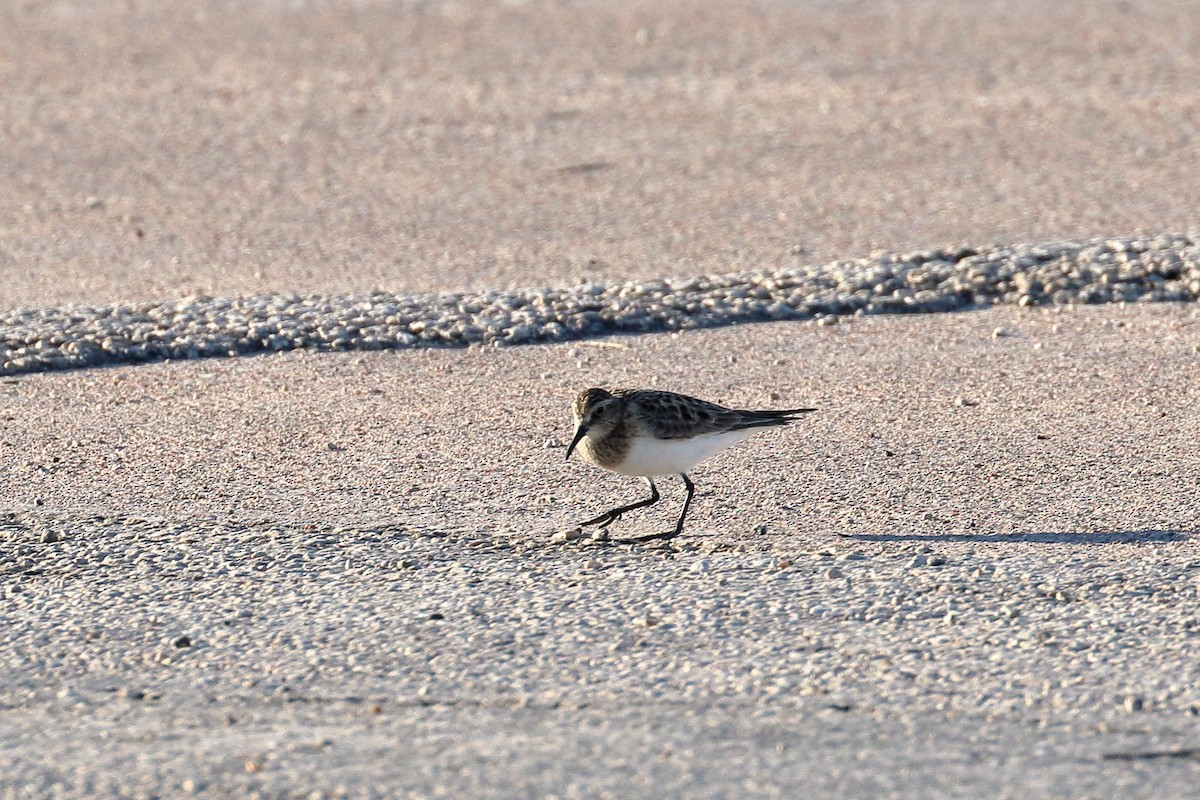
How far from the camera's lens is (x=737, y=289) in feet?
35.2

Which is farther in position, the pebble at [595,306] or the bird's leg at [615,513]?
the pebble at [595,306]

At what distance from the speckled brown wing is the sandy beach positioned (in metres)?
0.36

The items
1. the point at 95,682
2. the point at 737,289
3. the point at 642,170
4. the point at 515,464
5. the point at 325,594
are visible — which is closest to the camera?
the point at 95,682

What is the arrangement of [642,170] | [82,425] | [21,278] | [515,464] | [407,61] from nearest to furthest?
[515,464], [82,425], [21,278], [642,170], [407,61]

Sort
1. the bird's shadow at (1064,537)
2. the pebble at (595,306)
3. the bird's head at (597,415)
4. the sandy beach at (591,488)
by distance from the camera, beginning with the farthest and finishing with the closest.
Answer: the pebble at (595,306), the bird's head at (597,415), the bird's shadow at (1064,537), the sandy beach at (591,488)

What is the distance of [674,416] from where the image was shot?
22.4 feet

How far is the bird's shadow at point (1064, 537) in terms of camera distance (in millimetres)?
6531

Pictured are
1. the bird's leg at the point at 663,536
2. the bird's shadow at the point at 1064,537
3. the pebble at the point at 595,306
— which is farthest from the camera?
the pebble at the point at 595,306

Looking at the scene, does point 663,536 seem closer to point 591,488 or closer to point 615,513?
point 615,513

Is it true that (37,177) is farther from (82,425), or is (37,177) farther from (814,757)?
(814,757)

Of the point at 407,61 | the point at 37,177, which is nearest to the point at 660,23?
the point at 407,61

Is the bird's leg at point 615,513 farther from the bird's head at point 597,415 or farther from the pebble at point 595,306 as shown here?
the pebble at point 595,306

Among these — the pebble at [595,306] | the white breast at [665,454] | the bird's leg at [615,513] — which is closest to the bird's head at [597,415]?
the white breast at [665,454]

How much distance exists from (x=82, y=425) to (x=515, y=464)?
6.91ft
